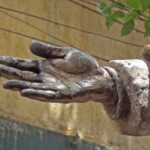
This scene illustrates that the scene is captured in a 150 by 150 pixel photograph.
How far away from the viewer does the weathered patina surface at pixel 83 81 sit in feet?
6.23

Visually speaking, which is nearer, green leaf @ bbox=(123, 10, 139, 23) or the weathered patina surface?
the weathered patina surface

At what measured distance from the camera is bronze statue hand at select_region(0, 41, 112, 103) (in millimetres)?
1891

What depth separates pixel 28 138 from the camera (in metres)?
4.38

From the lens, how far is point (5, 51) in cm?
464

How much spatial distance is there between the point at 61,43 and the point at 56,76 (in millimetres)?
3037

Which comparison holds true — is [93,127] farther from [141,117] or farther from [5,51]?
[141,117]

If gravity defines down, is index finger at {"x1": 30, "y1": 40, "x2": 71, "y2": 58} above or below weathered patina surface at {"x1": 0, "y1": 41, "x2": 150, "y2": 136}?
above

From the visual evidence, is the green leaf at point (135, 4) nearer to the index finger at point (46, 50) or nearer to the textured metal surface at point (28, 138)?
the index finger at point (46, 50)

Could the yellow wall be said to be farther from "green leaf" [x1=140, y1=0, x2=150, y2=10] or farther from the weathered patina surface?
the weathered patina surface

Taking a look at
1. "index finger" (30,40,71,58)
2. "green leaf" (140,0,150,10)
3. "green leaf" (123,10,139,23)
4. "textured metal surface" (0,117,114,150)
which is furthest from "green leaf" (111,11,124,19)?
"textured metal surface" (0,117,114,150)

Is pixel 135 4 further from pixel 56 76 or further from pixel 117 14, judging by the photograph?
pixel 56 76

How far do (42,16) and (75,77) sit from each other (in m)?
3.01

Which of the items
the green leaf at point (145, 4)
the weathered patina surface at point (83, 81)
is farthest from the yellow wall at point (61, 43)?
the weathered patina surface at point (83, 81)

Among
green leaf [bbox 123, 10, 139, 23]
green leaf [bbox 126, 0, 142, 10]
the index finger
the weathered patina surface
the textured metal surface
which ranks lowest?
the textured metal surface
